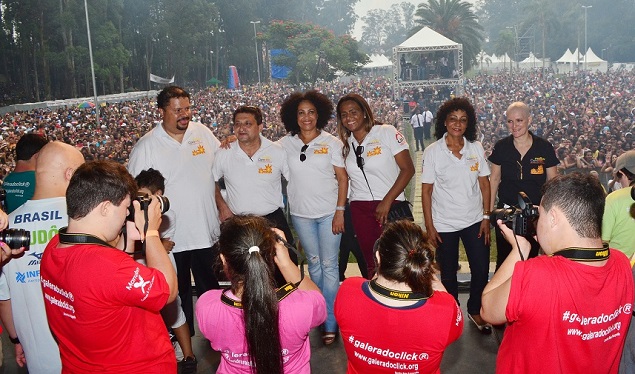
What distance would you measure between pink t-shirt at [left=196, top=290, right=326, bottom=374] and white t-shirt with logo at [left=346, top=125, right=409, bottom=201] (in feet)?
6.38

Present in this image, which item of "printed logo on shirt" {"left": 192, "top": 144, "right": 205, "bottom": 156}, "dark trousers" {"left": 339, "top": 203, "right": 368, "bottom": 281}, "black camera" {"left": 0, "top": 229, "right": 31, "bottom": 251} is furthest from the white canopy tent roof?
"black camera" {"left": 0, "top": 229, "right": 31, "bottom": 251}

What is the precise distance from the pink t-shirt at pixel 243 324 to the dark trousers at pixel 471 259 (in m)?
2.16

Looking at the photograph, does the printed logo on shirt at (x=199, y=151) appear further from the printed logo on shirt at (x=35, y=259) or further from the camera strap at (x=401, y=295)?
the camera strap at (x=401, y=295)

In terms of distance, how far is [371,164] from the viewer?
12.5 feet

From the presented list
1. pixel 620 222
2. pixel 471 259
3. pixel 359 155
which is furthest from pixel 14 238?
pixel 471 259

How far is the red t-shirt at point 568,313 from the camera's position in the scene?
1699 mm

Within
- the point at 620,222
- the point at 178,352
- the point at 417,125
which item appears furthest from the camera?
the point at 417,125

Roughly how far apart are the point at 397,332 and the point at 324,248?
209 cm

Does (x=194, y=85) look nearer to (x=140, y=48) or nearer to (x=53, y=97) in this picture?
(x=140, y=48)

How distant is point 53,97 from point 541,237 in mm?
5067

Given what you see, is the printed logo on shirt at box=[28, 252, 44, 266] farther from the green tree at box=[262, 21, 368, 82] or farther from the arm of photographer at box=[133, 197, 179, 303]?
the green tree at box=[262, 21, 368, 82]

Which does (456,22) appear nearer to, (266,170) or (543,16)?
(543,16)

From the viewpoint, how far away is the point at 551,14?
582 cm

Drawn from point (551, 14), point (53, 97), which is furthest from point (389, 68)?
point (53, 97)
